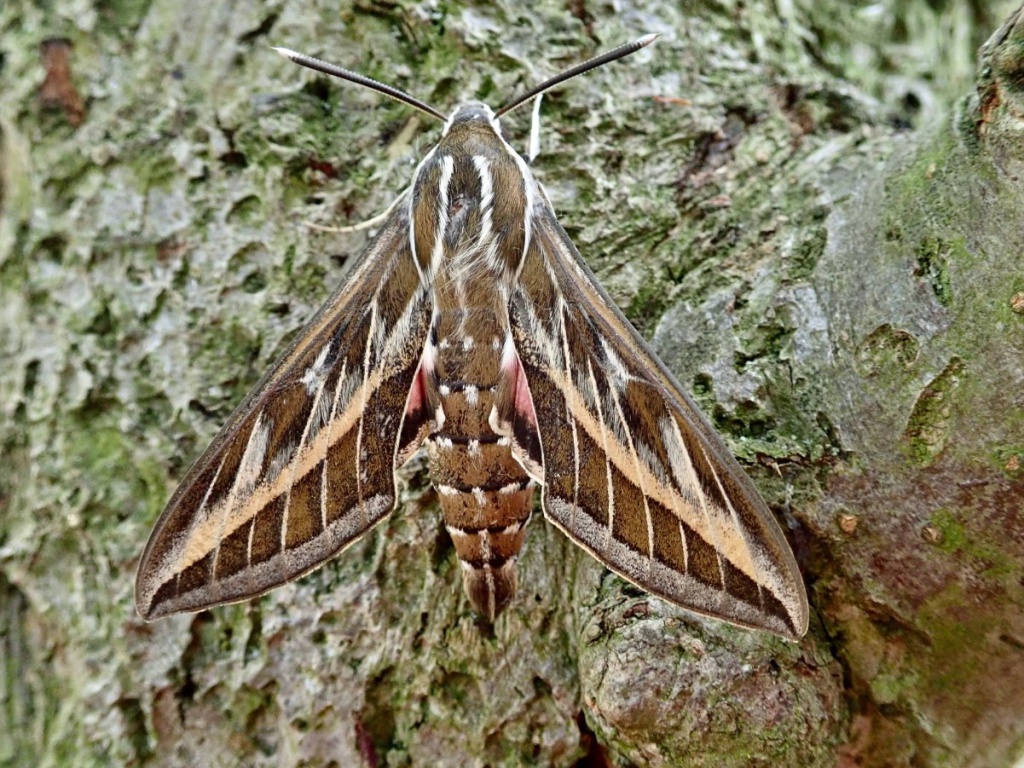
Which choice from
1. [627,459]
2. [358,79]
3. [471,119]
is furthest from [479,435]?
[358,79]

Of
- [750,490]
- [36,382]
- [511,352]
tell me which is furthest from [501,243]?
[36,382]

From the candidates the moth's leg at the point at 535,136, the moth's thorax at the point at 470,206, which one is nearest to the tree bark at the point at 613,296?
the moth's leg at the point at 535,136

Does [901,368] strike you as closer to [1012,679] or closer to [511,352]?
[1012,679]

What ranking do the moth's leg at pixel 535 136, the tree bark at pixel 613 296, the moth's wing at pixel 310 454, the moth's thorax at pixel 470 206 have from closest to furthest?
the tree bark at pixel 613 296 → the moth's wing at pixel 310 454 → the moth's thorax at pixel 470 206 → the moth's leg at pixel 535 136

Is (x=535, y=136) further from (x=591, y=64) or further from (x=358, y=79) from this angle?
(x=358, y=79)

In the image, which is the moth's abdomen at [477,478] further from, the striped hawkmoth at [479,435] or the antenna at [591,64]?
the antenna at [591,64]

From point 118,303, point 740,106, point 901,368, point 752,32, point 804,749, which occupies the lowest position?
point 804,749
